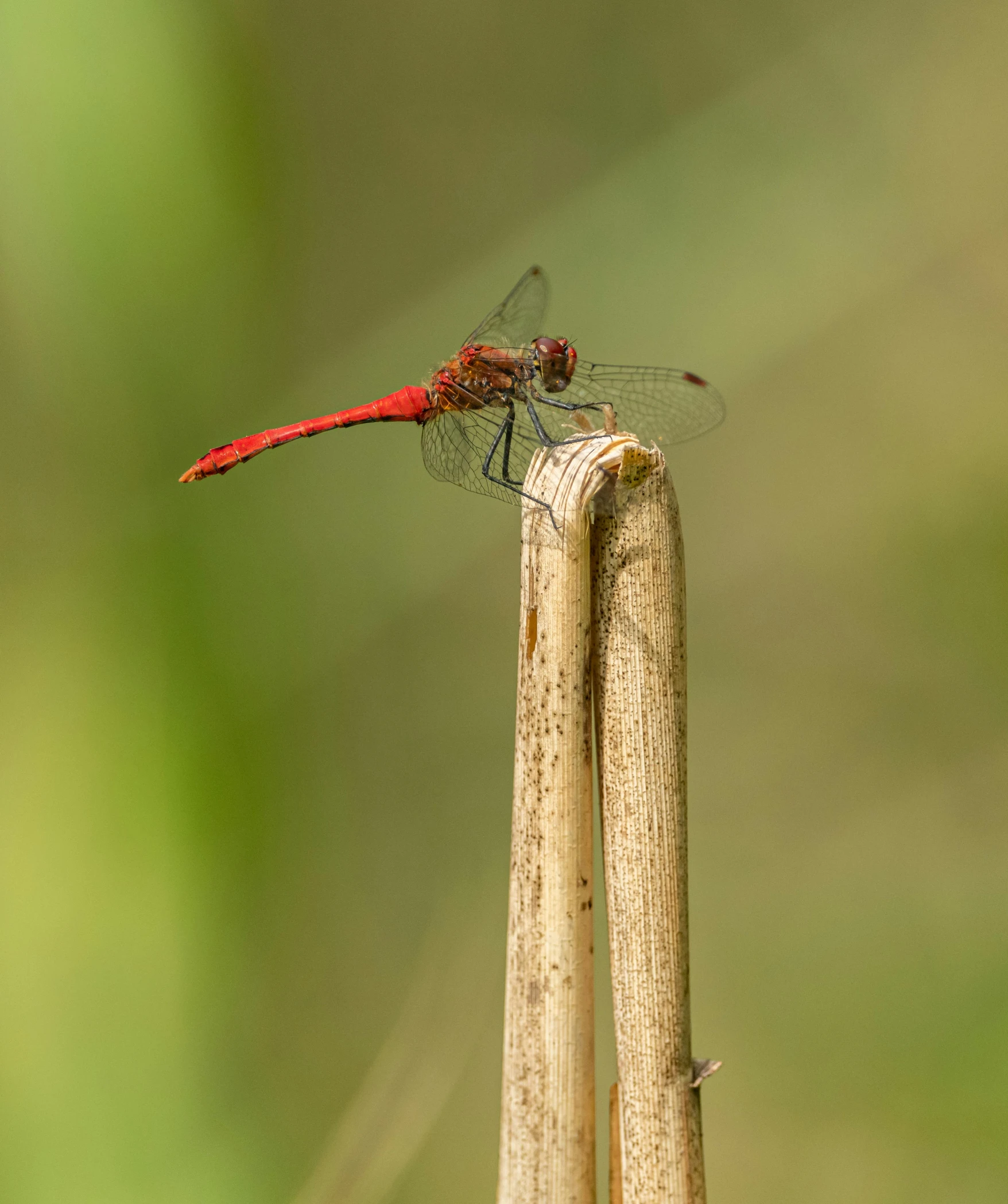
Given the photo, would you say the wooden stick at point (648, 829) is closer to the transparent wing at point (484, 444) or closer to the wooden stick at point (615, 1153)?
the wooden stick at point (615, 1153)

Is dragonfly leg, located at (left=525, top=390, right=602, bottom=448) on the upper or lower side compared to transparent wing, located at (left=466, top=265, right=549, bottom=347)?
lower

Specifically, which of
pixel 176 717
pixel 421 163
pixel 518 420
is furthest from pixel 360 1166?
pixel 421 163

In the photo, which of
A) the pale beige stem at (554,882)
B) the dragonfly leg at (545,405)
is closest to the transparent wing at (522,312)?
the dragonfly leg at (545,405)

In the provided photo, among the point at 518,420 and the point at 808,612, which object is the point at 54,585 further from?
the point at 808,612

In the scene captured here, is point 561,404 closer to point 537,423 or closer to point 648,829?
point 537,423

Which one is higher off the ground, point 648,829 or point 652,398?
point 652,398

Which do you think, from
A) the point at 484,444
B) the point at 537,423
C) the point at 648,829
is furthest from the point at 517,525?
the point at 648,829

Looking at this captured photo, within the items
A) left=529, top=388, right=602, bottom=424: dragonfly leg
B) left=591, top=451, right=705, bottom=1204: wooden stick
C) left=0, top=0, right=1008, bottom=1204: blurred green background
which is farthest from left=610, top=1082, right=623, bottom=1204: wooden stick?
left=529, top=388, right=602, bottom=424: dragonfly leg

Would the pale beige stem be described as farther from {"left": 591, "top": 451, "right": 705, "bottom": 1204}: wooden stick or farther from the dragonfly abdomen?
the dragonfly abdomen
